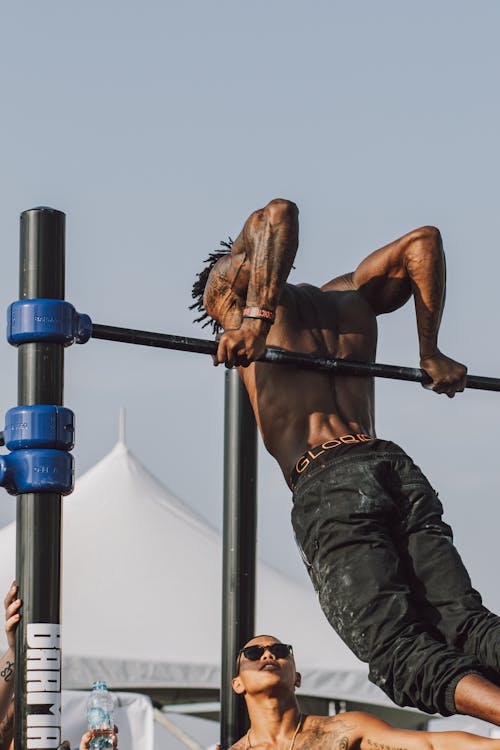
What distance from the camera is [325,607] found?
4.84 meters

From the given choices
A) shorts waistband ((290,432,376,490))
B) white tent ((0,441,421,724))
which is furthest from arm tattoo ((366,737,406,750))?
white tent ((0,441,421,724))

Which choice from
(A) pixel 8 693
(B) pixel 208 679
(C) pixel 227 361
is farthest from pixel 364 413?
(B) pixel 208 679

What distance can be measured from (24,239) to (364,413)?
1.32m

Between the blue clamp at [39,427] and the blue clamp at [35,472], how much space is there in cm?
3

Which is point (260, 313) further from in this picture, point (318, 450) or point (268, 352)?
point (318, 450)

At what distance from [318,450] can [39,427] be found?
0.93 m

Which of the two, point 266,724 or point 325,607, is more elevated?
point 325,607

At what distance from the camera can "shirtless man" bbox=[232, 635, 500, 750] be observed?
504cm

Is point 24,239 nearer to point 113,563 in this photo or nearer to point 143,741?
point 143,741

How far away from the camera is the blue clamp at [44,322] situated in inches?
190

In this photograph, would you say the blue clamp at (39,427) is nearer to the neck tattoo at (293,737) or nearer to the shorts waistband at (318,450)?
the shorts waistband at (318,450)

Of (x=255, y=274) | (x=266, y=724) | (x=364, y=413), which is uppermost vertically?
(x=255, y=274)

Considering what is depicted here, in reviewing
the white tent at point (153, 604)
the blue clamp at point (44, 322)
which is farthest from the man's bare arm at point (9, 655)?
the white tent at point (153, 604)

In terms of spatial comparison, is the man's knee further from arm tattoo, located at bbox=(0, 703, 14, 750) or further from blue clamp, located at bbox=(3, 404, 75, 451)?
arm tattoo, located at bbox=(0, 703, 14, 750)
